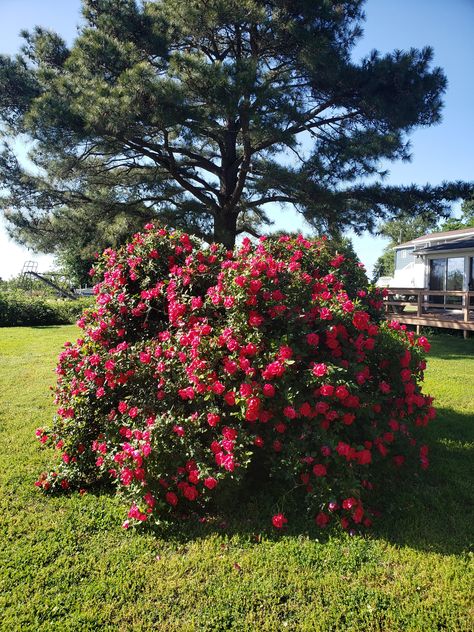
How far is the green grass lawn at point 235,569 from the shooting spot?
2.11 meters

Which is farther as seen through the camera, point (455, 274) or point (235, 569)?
A: point (455, 274)

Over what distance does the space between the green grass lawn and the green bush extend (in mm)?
13273

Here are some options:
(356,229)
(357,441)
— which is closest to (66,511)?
(357,441)

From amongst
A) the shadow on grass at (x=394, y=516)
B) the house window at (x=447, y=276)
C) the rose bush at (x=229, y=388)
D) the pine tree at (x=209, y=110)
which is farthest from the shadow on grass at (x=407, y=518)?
the house window at (x=447, y=276)

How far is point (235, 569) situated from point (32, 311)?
15.6 meters

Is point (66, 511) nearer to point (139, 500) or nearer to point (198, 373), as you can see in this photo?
point (139, 500)

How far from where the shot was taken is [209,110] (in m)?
9.70

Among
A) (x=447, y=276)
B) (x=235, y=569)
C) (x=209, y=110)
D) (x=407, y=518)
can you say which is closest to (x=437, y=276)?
(x=447, y=276)

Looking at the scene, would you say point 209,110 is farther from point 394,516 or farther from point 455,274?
point 455,274

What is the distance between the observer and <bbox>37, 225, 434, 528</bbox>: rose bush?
2773mm

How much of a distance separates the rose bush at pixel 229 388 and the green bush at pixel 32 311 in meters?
12.3

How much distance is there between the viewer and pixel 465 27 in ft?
10.8

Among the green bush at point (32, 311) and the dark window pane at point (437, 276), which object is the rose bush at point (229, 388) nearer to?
the green bush at point (32, 311)

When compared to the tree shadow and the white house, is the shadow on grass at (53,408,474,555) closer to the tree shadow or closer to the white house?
the tree shadow
